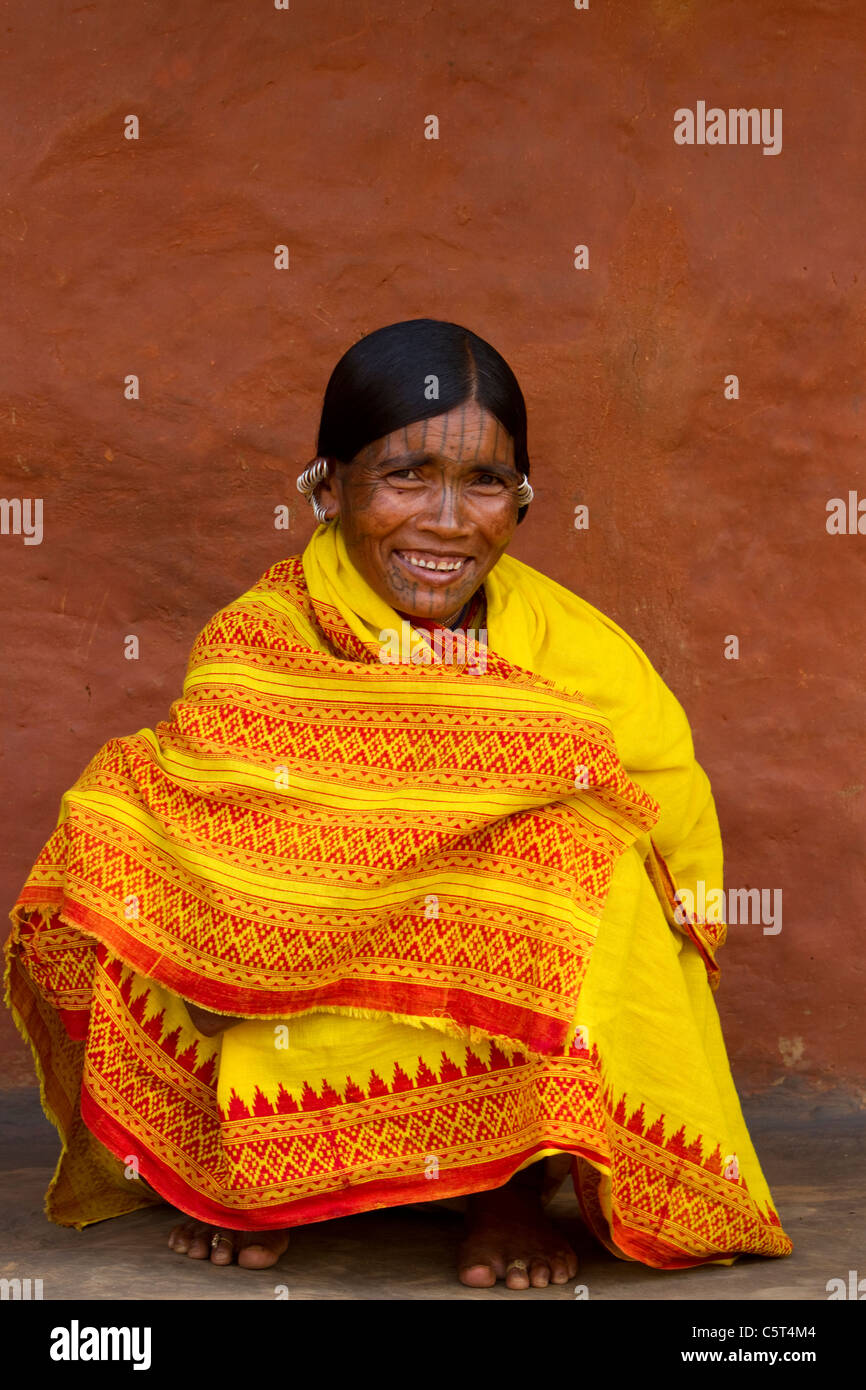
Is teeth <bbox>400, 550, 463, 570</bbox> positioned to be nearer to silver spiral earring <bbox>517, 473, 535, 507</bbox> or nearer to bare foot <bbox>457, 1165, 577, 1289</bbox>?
silver spiral earring <bbox>517, 473, 535, 507</bbox>

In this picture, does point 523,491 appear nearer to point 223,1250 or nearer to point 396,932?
point 396,932

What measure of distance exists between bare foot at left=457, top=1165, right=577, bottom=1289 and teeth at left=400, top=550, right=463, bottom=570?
108cm

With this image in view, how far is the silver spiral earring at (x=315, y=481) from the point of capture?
125 inches

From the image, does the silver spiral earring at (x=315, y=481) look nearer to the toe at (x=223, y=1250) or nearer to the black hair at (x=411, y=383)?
the black hair at (x=411, y=383)

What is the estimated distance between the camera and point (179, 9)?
4141mm

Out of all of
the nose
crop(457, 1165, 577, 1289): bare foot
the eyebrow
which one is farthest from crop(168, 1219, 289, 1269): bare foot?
the eyebrow

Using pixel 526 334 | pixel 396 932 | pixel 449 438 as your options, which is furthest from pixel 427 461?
pixel 526 334

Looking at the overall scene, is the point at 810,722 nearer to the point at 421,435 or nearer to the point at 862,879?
the point at 862,879

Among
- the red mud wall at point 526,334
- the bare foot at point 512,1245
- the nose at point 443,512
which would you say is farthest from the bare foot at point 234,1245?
the red mud wall at point 526,334

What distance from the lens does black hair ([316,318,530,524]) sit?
3.00m

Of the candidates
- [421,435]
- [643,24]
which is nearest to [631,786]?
Result: [421,435]

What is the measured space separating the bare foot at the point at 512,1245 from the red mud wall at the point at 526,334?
1.48m

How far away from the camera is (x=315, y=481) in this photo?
10.5 ft

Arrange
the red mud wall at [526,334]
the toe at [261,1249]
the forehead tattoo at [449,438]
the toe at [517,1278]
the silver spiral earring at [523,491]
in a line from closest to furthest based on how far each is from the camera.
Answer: the toe at [517,1278] < the toe at [261,1249] < the forehead tattoo at [449,438] < the silver spiral earring at [523,491] < the red mud wall at [526,334]
